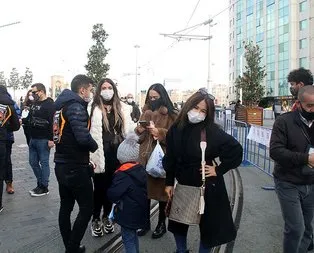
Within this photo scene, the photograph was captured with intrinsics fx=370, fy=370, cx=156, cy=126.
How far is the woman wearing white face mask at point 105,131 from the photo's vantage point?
434cm

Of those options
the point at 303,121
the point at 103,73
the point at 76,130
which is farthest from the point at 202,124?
the point at 103,73

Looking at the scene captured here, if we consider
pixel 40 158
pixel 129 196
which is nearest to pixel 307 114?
pixel 129 196

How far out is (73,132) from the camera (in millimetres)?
3650

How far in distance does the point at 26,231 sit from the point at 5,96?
6.82 feet

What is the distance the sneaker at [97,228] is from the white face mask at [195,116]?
2107 millimetres

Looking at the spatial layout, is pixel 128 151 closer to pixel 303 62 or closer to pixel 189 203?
pixel 189 203

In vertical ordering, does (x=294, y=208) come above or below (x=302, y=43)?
below

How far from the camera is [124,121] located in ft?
15.0

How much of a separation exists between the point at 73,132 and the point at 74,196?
0.71 metres

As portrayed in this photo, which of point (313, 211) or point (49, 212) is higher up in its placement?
point (313, 211)

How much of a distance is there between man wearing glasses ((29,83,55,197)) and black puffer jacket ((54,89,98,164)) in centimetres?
268

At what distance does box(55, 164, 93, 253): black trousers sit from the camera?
3736 mm

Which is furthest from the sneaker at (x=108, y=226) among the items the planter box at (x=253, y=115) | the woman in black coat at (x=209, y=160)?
the planter box at (x=253, y=115)

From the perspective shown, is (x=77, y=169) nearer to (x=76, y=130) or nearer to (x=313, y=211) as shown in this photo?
(x=76, y=130)
